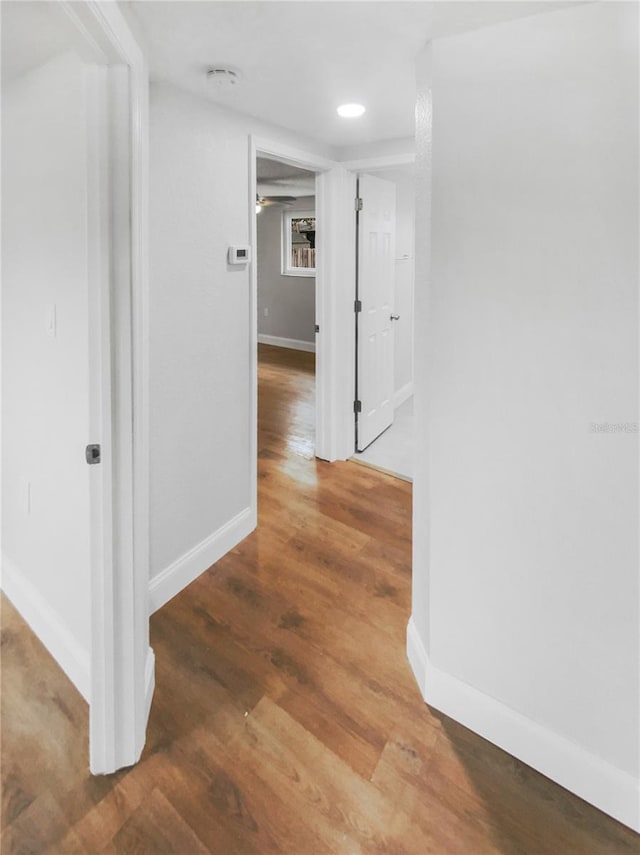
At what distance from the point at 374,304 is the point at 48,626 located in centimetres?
291

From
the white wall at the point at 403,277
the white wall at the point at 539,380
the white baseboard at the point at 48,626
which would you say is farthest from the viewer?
the white wall at the point at 403,277

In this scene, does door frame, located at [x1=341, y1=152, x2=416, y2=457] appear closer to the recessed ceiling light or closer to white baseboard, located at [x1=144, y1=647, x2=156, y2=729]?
the recessed ceiling light

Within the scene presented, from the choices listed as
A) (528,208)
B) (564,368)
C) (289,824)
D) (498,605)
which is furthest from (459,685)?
(528,208)

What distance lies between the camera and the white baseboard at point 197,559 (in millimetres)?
2234

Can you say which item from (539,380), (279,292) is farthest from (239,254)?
(279,292)

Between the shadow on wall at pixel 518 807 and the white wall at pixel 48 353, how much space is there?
122cm

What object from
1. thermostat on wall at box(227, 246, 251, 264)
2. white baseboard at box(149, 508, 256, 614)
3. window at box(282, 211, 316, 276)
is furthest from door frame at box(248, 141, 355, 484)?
window at box(282, 211, 316, 276)

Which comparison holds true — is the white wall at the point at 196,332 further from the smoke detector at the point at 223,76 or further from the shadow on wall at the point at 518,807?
the shadow on wall at the point at 518,807

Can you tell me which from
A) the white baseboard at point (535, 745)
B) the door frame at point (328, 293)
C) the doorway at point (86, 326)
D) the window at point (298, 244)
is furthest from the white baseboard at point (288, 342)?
the white baseboard at point (535, 745)

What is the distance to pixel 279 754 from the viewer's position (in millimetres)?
1573

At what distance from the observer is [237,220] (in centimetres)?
245

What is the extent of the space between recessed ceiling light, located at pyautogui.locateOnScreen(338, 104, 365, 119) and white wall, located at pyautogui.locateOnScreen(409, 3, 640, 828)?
33.6 inches

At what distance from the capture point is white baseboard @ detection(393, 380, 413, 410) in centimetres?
508

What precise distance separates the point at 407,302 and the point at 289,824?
4.33 meters
